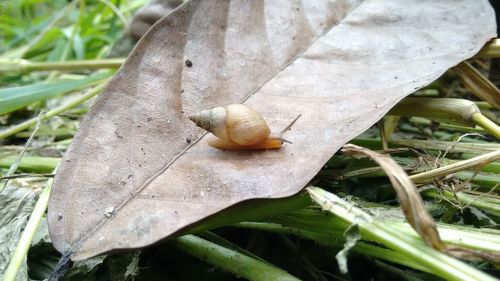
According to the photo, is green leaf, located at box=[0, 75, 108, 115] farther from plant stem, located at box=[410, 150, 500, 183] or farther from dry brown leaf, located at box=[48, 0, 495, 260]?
plant stem, located at box=[410, 150, 500, 183]

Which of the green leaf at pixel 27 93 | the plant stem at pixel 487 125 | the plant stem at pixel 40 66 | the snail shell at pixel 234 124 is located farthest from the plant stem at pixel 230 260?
the plant stem at pixel 40 66

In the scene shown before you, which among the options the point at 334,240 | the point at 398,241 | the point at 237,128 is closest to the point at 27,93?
the point at 237,128

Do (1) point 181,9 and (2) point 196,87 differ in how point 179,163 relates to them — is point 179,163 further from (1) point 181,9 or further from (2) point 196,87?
(1) point 181,9

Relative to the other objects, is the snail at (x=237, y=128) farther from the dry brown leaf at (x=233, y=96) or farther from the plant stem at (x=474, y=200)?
the plant stem at (x=474, y=200)

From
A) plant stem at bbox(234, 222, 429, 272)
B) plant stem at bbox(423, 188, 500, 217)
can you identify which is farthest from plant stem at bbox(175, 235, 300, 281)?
plant stem at bbox(423, 188, 500, 217)

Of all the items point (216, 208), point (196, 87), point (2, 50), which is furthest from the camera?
point (2, 50)

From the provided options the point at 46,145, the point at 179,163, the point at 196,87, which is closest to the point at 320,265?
the point at 179,163
